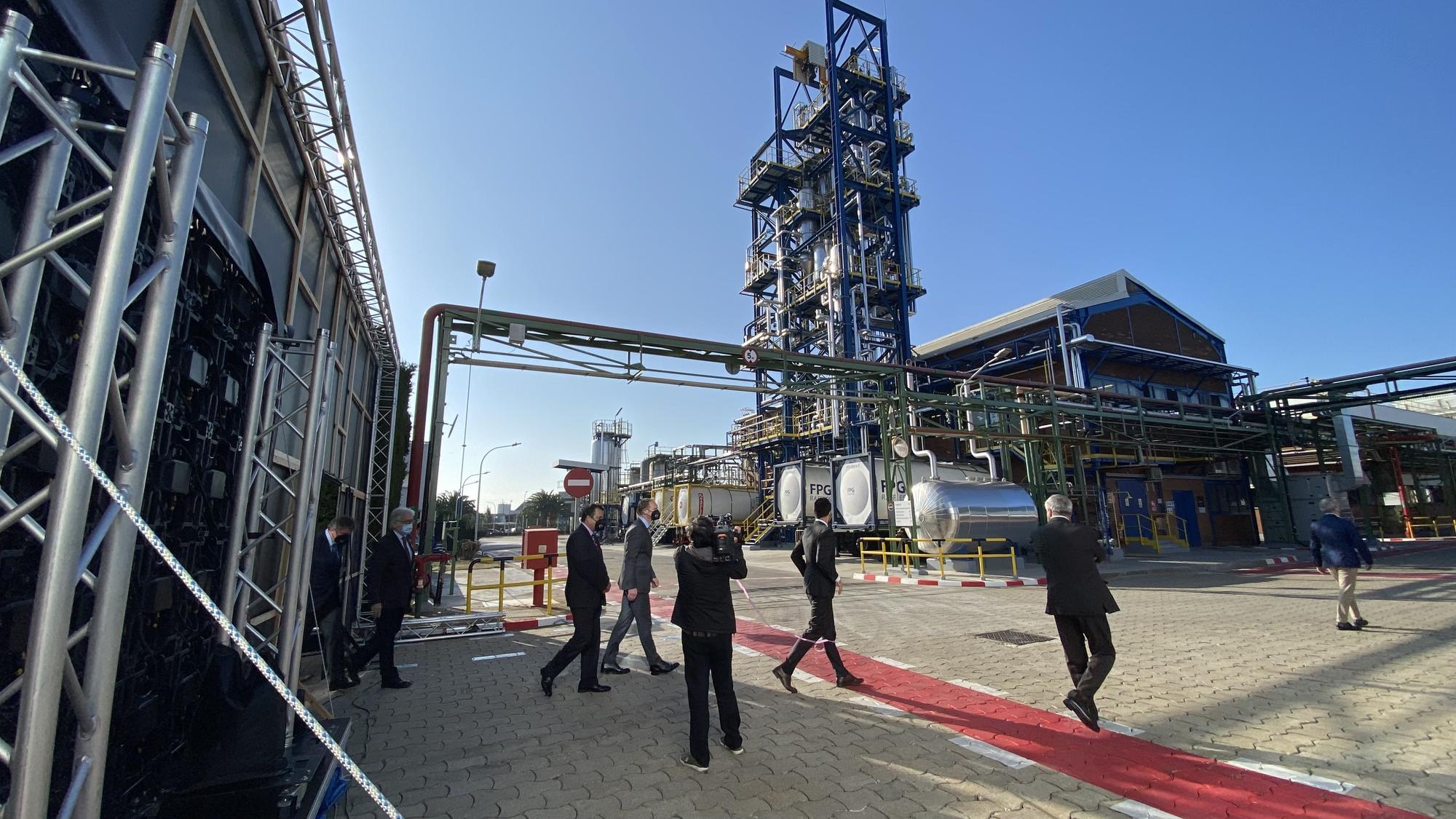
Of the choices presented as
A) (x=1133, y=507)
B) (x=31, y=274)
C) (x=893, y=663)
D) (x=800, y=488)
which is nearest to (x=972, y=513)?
(x=800, y=488)

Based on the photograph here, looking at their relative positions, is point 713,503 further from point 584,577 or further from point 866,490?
point 584,577

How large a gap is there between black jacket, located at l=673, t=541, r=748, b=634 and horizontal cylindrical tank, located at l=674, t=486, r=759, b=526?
26103 millimetres

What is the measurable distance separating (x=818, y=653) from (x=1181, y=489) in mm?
27651

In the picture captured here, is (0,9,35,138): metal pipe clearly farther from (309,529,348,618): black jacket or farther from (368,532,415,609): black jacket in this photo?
(368,532,415,609): black jacket

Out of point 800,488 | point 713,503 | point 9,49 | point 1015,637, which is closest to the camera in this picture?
point 9,49

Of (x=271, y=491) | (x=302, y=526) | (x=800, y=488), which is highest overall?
(x=800, y=488)

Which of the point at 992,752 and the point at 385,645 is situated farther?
the point at 385,645

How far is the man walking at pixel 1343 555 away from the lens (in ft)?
24.8

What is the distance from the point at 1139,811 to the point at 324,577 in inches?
270

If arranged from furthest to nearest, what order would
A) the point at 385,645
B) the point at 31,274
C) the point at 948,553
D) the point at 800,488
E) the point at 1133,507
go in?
the point at 1133,507 → the point at 800,488 → the point at 948,553 → the point at 385,645 → the point at 31,274

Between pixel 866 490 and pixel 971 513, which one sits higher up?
pixel 866 490

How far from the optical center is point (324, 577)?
5.96 m

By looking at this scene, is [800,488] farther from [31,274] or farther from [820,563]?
[31,274]

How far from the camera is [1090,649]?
4715mm
